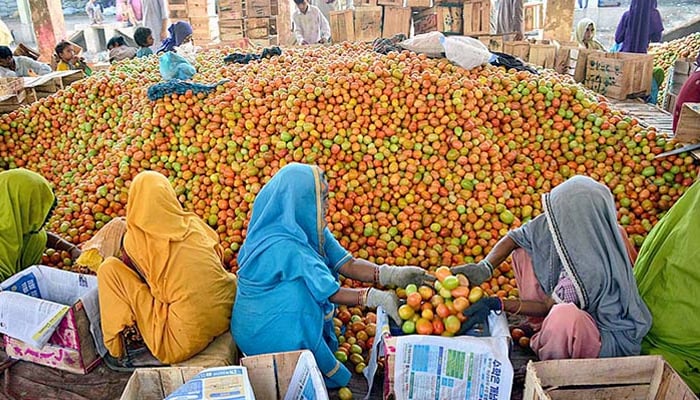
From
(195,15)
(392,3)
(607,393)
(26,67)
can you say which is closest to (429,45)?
(607,393)

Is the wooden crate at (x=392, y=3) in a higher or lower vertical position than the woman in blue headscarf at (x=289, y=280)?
higher

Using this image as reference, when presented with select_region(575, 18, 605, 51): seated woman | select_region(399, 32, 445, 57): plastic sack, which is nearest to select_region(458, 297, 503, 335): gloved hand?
select_region(399, 32, 445, 57): plastic sack

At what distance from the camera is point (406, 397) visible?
219 cm

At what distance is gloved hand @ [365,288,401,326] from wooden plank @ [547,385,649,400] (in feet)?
2.43

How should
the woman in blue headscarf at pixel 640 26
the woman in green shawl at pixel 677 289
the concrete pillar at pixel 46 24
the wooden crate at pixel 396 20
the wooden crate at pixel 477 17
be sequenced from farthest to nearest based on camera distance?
the concrete pillar at pixel 46 24
the woman in blue headscarf at pixel 640 26
the wooden crate at pixel 396 20
the wooden crate at pixel 477 17
the woman in green shawl at pixel 677 289

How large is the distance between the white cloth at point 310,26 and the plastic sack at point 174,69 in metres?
4.05

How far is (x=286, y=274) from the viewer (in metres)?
2.36

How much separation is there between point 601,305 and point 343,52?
3.85 metres

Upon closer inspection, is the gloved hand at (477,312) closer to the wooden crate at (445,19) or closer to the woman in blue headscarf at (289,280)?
the woman in blue headscarf at (289,280)

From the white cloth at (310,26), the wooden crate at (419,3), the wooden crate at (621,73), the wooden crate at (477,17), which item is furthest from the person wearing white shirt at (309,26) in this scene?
the wooden crate at (621,73)

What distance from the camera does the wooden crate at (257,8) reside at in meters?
8.52

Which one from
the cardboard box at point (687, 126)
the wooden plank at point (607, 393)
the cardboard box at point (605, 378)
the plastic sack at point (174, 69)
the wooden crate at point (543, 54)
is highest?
the plastic sack at point (174, 69)

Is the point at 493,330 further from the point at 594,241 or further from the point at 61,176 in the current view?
the point at 61,176

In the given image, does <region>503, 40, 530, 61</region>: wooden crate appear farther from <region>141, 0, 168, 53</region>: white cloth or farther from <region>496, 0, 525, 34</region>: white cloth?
<region>141, 0, 168, 53</region>: white cloth
